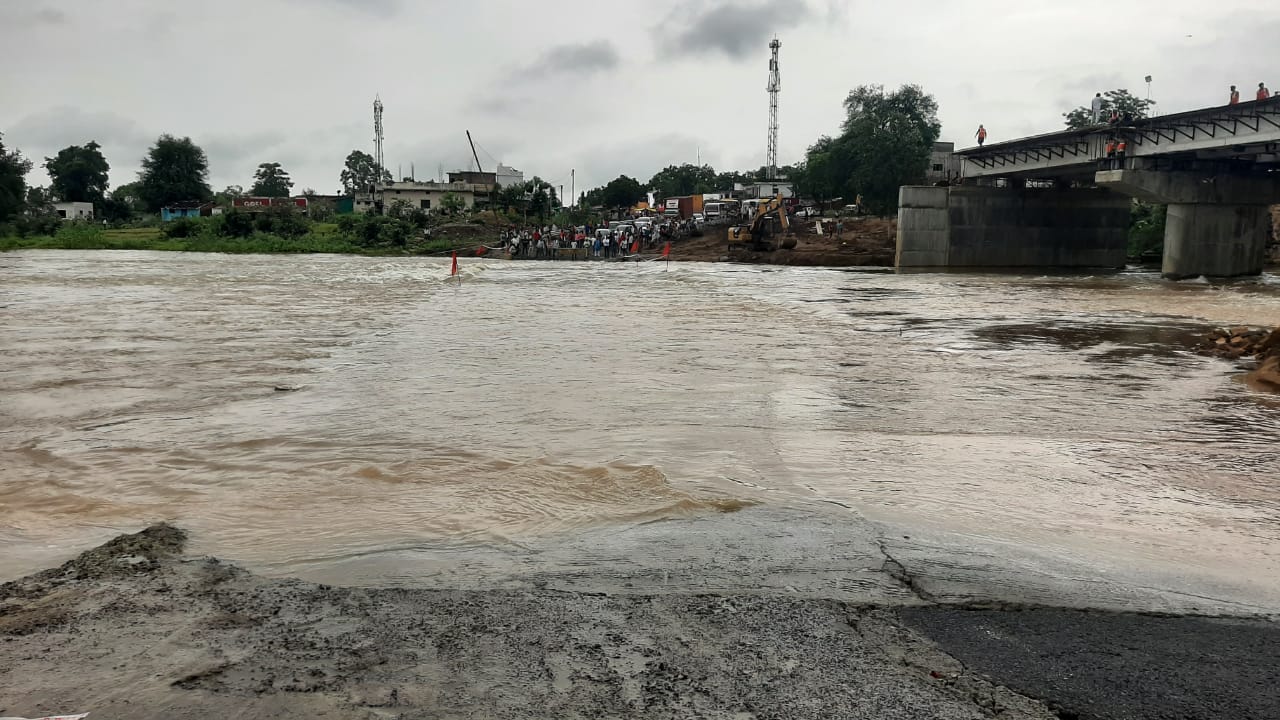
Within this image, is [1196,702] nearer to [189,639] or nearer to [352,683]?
[352,683]

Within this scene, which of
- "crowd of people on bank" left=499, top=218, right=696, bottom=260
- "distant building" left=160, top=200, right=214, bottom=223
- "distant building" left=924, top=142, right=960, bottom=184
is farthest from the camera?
"distant building" left=160, top=200, right=214, bottom=223

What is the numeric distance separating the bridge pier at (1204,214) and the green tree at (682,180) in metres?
119

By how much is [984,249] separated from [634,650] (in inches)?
2513

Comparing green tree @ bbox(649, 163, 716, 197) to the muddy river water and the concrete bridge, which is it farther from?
the muddy river water

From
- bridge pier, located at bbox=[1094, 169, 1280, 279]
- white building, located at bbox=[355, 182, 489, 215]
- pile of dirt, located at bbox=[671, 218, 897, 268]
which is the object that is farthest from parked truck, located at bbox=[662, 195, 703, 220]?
bridge pier, located at bbox=[1094, 169, 1280, 279]

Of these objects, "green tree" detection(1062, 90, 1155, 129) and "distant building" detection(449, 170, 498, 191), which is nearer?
"green tree" detection(1062, 90, 1155, 129)

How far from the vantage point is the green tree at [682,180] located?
559 ft

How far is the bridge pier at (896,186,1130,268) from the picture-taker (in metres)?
61.9

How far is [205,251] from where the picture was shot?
8562 centimetres

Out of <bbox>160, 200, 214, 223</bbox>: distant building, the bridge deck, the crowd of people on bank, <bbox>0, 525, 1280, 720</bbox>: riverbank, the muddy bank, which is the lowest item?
the muddy bank

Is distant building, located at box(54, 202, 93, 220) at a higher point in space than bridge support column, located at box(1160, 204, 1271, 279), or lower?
higher

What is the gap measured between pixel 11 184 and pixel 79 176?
2565 inches

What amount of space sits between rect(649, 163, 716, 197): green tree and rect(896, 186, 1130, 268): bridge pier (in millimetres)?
103369

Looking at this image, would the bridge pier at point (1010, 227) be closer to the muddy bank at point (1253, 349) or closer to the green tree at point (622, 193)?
the muddy bank at point (1253, 349)
